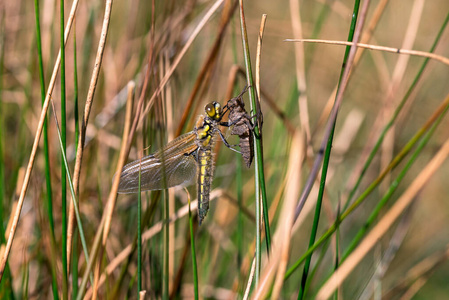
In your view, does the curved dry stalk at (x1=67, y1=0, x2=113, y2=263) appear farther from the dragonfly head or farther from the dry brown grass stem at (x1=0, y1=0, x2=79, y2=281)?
the dragonfly head

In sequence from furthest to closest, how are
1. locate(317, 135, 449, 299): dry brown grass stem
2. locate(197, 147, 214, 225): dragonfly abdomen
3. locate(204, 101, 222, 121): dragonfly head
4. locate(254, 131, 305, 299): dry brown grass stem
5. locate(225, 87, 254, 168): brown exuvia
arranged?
locate(204, 101, 222, 121): dragonfly head, locate(197, 147, 214, 225): dragonfly abdomen, locate(225, 87, 254, 168): brown exuvia, locate(317, 135, 449, 299): dry brown grass stem, locate(254, 131, 305, 299): dry brown grass stem

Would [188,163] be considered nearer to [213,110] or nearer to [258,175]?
[213,110]

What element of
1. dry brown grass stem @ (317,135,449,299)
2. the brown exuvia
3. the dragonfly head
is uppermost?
the dragonfly head

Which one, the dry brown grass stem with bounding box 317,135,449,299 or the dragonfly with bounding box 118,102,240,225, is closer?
the dry brown grass stem with bounding box 317,135,449,299

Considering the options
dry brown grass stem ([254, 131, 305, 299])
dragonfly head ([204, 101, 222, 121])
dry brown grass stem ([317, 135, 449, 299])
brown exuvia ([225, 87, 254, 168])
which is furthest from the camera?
dragonfly head ([204, 101, 222, 121])

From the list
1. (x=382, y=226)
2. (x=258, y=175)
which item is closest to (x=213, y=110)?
(x=258, y=175)

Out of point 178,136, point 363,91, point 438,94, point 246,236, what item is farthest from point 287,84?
point 178,136

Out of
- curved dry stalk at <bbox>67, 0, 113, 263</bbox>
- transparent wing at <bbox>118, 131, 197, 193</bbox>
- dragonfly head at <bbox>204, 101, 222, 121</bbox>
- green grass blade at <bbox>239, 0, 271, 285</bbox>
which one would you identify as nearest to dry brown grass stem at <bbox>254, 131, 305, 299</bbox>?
green grass blade at <bbox>239, 0, 271, 285</bbox>

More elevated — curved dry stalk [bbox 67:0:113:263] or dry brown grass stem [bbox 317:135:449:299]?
curved dry stalk [bbox 67:0:113:263]

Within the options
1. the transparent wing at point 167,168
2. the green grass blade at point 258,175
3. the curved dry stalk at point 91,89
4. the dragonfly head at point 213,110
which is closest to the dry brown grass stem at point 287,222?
the green grass blade at point 258,175
